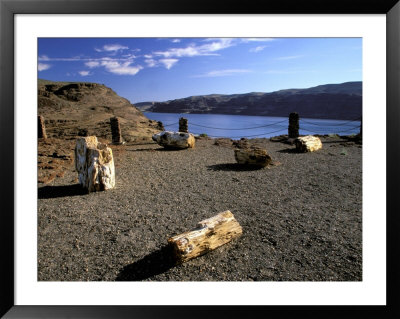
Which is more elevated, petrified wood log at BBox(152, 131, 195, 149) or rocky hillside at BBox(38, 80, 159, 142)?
rocky hillside at BBox(38, 80, 159, 142)

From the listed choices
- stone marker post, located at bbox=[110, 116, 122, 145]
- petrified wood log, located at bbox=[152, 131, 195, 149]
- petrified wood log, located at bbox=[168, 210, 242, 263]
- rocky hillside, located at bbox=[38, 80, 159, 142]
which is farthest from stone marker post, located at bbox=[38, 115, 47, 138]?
petrified wood log, located at bbox=[168, 210, 242, 263]

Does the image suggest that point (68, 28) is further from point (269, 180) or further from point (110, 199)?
point (269, 180)

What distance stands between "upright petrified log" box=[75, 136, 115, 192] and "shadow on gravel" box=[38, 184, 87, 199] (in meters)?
0.16

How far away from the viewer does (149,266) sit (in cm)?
296

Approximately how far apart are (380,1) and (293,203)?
10.9 ft

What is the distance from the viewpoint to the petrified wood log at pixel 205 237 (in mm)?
2920

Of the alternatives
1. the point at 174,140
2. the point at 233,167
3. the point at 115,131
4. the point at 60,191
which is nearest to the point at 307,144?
the point at 233,167

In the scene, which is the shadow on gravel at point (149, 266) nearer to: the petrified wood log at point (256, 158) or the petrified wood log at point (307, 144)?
the petrified wood log at point (256, 158)

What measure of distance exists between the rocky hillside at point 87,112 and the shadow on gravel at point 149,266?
1038 centimetres

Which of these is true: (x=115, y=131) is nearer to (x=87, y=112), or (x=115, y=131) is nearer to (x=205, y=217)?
(x=87, y=112)

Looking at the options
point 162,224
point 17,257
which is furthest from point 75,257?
point 162,224

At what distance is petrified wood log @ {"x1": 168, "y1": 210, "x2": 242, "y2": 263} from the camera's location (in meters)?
2.92

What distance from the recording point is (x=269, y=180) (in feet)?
20.9

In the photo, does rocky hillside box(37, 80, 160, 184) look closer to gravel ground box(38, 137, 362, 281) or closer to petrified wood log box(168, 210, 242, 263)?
gravel ground box(38, 137, 362, 281)
